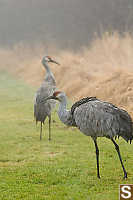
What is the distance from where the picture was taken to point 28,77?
2819cm

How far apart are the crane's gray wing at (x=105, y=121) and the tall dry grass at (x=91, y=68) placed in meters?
7.75

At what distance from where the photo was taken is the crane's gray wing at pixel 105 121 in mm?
6609

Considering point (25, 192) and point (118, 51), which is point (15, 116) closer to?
point (25, 192)

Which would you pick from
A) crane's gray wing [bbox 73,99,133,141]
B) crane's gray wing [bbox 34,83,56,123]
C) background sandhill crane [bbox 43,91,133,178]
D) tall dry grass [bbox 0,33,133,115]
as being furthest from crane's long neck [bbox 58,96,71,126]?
tall dry grass [bbox 0,33,133,115]

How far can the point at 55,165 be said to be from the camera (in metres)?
8.11

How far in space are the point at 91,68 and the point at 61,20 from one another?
12.3m

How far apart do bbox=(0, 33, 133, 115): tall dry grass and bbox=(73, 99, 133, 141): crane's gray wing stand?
7.75m

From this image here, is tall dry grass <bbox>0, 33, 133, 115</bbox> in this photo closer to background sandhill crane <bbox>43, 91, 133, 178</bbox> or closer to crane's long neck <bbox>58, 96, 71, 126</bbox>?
crane's long neck <bbox>58, 96, 71, 126</bbox>

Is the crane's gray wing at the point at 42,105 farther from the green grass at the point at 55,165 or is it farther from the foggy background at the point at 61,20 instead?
the foggy background at the point at 61,20

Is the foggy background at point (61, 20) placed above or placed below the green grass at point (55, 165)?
above

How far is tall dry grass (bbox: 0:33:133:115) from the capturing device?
17.1m

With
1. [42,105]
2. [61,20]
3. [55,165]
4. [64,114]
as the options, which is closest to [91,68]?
[61,20]

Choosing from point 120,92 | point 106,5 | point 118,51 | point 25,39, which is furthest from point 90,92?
point 25,39

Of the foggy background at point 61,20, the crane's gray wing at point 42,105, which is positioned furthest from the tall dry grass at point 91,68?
the crane's gray wing at point 42,105
